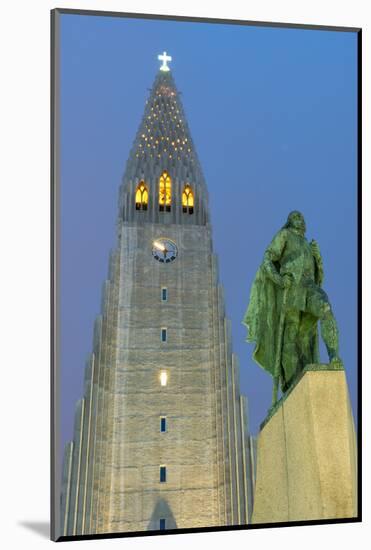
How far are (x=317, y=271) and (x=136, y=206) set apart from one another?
186 feet

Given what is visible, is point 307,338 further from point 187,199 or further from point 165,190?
point 187,199

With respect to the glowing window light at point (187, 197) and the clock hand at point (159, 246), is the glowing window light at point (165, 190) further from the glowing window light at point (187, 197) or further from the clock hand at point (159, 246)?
the clock hand at point (159, 246)

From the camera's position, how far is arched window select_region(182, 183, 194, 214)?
257 ft

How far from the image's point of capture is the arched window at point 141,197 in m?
76.8

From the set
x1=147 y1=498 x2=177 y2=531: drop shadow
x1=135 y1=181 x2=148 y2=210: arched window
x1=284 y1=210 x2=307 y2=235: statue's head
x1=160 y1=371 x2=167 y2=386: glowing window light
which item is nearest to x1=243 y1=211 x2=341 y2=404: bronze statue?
x1=284 y1=210 x2=307 y2=235: statue's head

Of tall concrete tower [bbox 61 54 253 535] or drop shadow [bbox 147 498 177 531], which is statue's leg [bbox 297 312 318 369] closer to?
tall concrete tower [bbox 61 54 253 535]

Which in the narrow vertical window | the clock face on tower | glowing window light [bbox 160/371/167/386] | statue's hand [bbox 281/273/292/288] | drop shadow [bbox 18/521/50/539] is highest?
the clock face on tower

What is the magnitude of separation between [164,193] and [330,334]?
58.9 meters

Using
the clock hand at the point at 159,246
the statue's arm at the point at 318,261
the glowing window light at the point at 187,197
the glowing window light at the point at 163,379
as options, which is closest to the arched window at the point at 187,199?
the glowing window light at the point at 187,197

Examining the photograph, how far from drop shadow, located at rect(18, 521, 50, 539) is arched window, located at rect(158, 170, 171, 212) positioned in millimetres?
56998

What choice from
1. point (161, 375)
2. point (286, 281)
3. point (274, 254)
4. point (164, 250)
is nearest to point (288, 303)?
point (286, 281)

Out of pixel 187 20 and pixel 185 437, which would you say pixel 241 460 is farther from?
pixel 187 20

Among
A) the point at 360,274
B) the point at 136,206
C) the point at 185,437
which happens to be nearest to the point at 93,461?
the point at 185,437

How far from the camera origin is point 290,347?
67.7ft
